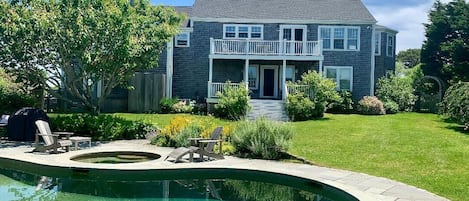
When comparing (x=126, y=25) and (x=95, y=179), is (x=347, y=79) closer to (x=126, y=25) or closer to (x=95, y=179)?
(x=126, y=25)

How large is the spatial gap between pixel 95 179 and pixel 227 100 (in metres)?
12.5

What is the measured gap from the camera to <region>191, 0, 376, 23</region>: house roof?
2781 centimetres

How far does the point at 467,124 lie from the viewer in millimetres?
18359

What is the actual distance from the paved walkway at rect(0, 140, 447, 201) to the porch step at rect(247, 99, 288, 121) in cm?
968

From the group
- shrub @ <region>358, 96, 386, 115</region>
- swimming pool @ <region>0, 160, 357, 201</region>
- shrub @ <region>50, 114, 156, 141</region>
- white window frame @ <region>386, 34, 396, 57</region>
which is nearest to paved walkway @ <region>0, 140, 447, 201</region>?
swimming pool @ <region>0, 160, 357, 201</region>

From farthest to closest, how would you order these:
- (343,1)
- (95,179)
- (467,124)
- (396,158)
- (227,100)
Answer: (343,1) → (227,100) → (467,124) → (396,158) → (95,179)

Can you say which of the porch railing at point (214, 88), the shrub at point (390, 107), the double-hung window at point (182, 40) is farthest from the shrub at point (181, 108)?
the shrub at point (390, 107)

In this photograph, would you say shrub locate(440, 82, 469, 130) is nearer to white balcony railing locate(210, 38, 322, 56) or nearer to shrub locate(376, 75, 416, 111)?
shrub locate(376, 75, 416, 111)

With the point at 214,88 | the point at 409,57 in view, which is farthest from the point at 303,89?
the point at 409,57

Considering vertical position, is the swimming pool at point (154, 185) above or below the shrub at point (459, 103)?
below

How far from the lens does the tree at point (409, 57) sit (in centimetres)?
7197

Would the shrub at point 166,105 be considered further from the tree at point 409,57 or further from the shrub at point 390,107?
the tree at point 409,57

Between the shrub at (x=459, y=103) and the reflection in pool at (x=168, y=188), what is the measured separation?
11650mm

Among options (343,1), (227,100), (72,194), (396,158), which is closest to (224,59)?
(227,100)
